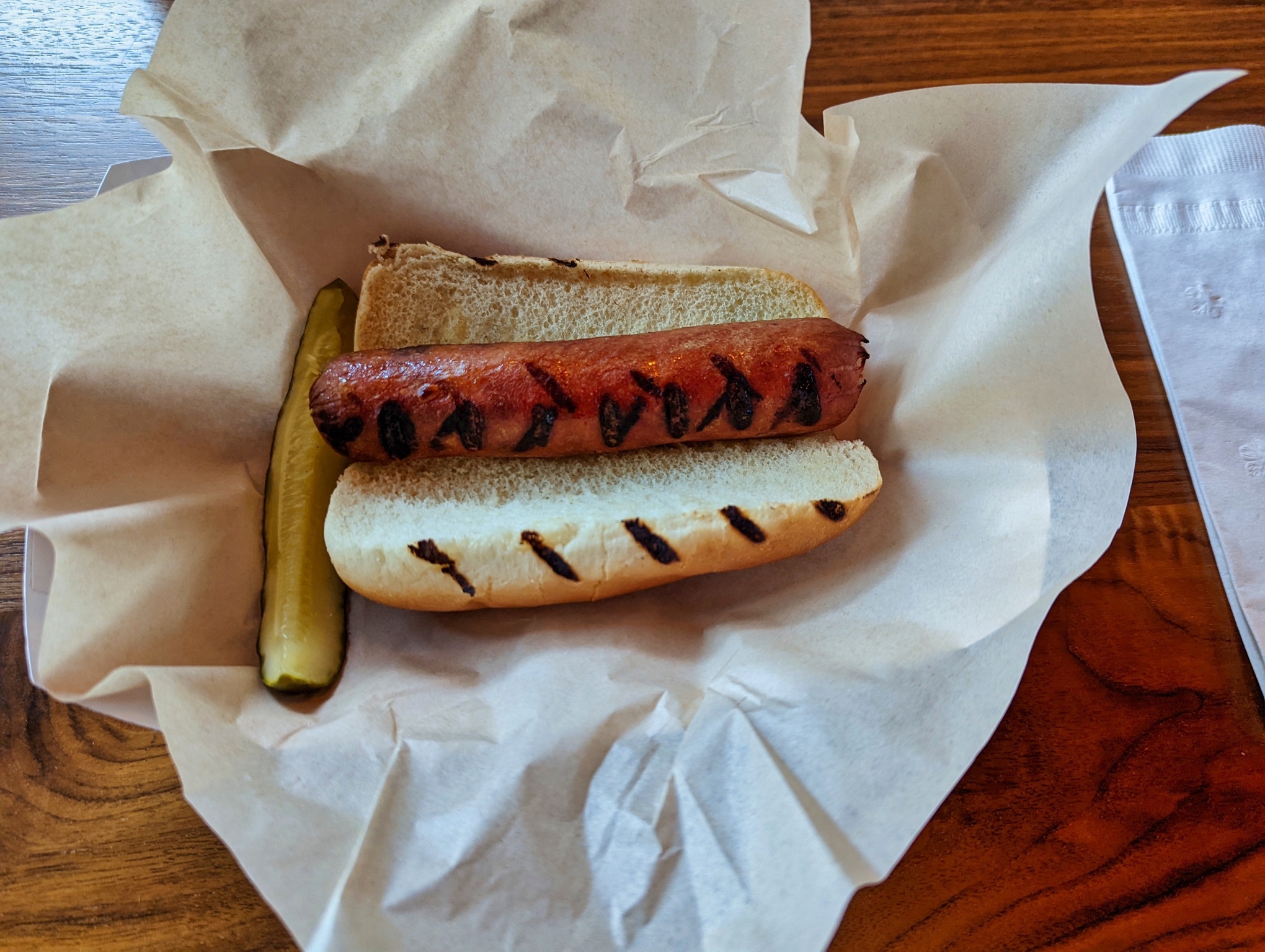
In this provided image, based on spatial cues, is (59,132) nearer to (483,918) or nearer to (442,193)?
(442,193)

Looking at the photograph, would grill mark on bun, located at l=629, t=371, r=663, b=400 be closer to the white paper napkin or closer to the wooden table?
the wooden table

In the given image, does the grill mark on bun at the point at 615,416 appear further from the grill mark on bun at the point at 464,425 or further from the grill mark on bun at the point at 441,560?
the grill mark on bun at the point at 441,560

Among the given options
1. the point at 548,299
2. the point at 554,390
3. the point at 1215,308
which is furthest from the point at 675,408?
the point at 1215,308

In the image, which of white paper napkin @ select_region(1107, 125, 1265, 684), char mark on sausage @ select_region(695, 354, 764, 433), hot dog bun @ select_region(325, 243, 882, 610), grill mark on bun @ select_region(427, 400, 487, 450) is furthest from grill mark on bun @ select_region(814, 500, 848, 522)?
white paper napkin @ select_region(1107, 125, 1265, 684)

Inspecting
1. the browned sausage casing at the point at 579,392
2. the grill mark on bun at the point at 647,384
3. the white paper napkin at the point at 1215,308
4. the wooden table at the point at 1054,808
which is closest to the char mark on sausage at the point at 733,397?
the browned sausage casing at the point at 579,392

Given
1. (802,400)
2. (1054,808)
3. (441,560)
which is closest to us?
(1054,808)

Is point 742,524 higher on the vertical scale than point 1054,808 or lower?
higher

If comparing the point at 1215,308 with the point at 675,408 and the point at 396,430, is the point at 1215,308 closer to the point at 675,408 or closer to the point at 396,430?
the point at 675,408

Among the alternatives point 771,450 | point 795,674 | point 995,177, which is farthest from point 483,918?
point 995,177
